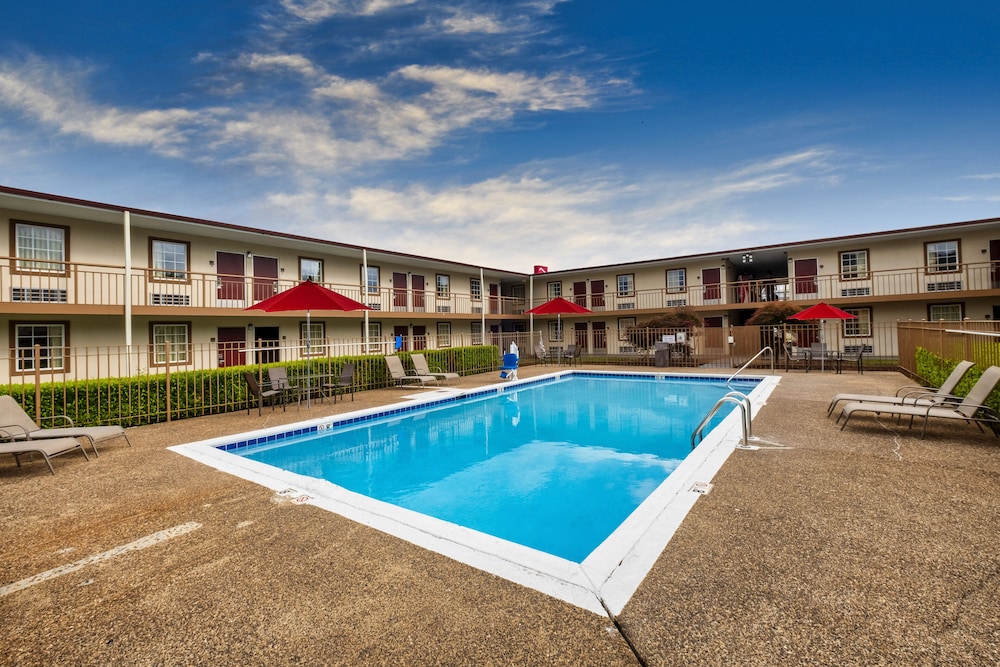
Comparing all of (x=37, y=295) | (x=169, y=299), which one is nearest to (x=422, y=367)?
(x=169, y=299)

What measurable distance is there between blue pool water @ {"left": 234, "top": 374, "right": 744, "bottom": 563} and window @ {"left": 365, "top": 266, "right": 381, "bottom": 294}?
468 inches

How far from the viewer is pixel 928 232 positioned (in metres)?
19.7

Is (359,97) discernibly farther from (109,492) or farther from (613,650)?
(613,650)

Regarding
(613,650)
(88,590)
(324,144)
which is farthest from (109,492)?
(324,144)

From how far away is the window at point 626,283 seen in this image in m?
28.2

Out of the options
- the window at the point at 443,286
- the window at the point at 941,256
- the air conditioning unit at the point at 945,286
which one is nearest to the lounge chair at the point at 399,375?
the window at the point at 443,286

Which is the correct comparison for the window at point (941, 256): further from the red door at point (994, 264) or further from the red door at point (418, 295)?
the red door at point (418, 295)

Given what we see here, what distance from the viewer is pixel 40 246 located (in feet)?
44.1

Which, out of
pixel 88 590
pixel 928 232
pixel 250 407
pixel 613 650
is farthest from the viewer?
pixel 928 232

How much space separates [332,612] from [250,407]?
965 cm

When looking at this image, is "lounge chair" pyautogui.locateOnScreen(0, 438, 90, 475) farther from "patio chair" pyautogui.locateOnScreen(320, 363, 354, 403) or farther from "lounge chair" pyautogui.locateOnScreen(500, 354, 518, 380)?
"lounge chair" pyautogui.locateOnScreen(500, 354, 518, 380)

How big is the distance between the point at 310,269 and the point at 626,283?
60.9ft

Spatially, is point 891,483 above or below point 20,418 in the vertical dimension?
below

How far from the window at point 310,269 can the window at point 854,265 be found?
25389mm
